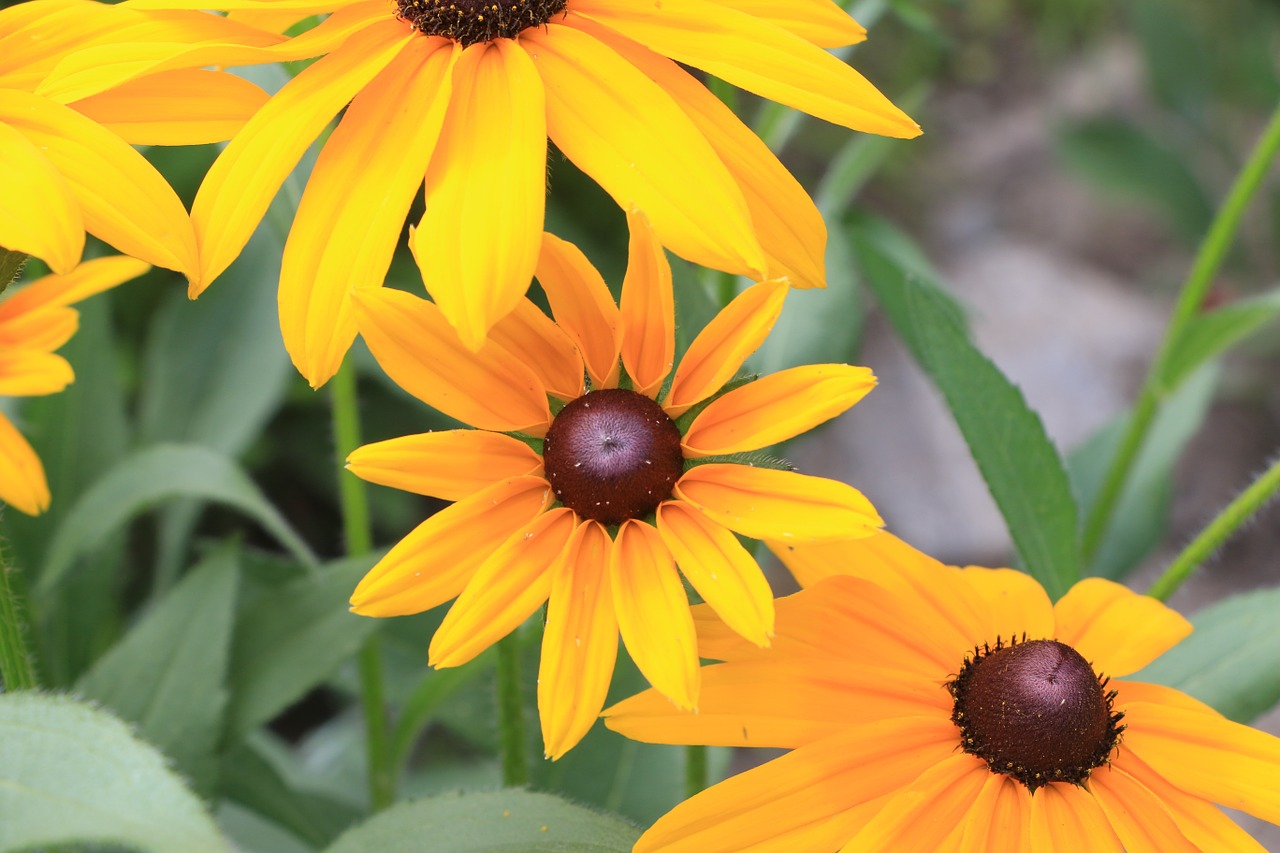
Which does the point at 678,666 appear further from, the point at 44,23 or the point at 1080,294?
the point at 1080,294

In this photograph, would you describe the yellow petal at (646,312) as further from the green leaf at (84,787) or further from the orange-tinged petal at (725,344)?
the green leaf at (84,787)

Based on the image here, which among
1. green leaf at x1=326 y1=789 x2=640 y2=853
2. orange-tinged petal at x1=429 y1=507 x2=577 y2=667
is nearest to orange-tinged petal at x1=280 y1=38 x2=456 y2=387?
orange-tinged petal at x1=429 y1=507 x2=577 y2=667

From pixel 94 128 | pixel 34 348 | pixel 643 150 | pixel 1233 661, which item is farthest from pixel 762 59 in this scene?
pixel 1233 661

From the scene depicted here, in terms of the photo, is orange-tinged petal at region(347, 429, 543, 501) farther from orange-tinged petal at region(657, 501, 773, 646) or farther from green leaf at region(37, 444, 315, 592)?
green leaf at region(37, 444, 315, 592)

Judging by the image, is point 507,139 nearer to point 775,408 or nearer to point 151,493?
point 775,408

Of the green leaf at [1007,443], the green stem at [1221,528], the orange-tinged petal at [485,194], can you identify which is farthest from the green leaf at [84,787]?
the green stem at [1221,528]

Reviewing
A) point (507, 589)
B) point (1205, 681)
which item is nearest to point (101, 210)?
point (507, 589)
